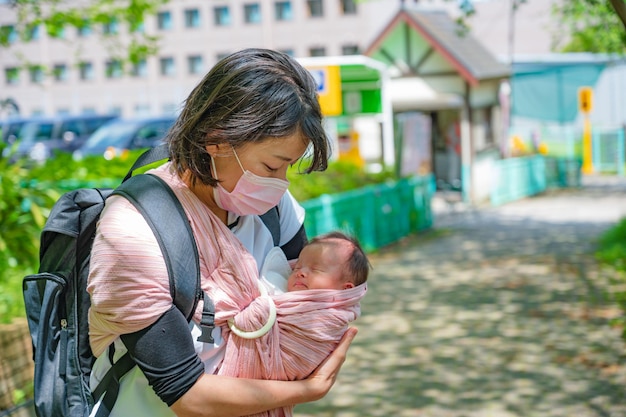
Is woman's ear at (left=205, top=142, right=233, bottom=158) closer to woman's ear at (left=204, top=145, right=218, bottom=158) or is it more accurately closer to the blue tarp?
woman's ear at (left=204, top=145, right=218, bottom=158)

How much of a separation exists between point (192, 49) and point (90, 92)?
6.43m

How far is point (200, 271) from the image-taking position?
176 centimetres

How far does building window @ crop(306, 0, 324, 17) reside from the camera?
4344 cm

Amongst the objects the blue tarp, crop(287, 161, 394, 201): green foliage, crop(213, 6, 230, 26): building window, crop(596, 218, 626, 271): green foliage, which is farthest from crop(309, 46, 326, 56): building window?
crop(596, 218, 626, 271): green foliage

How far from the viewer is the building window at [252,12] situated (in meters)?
45.3

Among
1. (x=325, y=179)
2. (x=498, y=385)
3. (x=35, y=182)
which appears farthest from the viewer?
(x=325, y=179)

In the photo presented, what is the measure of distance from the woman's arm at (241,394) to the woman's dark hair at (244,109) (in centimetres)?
43

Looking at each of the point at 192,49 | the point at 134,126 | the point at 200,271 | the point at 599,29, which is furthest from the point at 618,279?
the point at 192,49

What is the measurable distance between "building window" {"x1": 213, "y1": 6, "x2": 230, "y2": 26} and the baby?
148ft

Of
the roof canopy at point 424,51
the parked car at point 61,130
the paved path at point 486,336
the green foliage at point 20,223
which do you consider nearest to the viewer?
the paved path at point 486,336

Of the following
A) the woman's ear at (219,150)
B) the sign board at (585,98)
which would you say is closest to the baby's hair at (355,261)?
the woman's ear at (219,150)

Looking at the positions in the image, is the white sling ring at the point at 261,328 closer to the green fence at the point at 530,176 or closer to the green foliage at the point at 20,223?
the green foliage at the point at 20,223

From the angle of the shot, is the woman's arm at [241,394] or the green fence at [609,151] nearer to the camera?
the woman's arm at [241,394]

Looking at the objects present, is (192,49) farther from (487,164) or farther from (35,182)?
(35,182)
